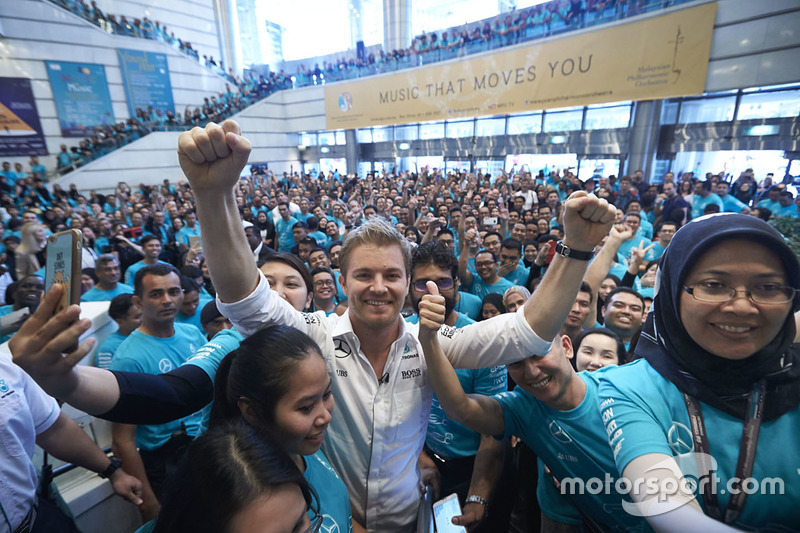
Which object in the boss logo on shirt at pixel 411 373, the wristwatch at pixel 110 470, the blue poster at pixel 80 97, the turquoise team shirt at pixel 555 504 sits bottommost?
the turquoise team shirt at pixel 555 504

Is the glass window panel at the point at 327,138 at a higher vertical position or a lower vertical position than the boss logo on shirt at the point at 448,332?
higher

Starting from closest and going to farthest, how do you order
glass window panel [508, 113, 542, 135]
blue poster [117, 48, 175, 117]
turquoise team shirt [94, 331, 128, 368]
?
turquoise team shirt [94, 331, 128, 368] < glass window panel [508, 113, 542, 135] < blue poster [117, 48, 175, 117]

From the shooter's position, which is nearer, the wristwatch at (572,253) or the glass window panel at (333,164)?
the wristwatch at (572,253)

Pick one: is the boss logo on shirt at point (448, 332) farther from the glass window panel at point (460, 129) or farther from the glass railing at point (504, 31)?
the glass window panel at point (460, 129)

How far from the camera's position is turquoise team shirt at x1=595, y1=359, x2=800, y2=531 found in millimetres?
1025

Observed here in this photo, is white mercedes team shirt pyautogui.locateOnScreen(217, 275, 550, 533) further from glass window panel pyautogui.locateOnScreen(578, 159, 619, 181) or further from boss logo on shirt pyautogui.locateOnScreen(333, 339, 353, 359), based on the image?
glass window panel pyautogui.locateOnScreen(578, 159, 619, 181)

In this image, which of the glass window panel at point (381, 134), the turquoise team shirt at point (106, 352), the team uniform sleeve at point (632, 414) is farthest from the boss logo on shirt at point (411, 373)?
the glass window panel at point (381, 134)

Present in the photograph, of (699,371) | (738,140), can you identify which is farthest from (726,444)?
(738,140)

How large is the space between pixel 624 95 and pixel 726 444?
13188mm

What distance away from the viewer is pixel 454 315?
2746 mm

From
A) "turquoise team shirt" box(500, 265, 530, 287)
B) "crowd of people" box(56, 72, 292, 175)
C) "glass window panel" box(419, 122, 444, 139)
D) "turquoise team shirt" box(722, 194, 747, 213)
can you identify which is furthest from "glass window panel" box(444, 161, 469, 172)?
"turquoise team shirt" box(500, 265, 530, 287)

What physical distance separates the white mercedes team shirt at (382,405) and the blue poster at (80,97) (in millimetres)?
22119

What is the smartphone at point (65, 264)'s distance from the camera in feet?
3.11

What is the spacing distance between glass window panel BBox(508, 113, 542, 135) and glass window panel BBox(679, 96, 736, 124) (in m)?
5.01
